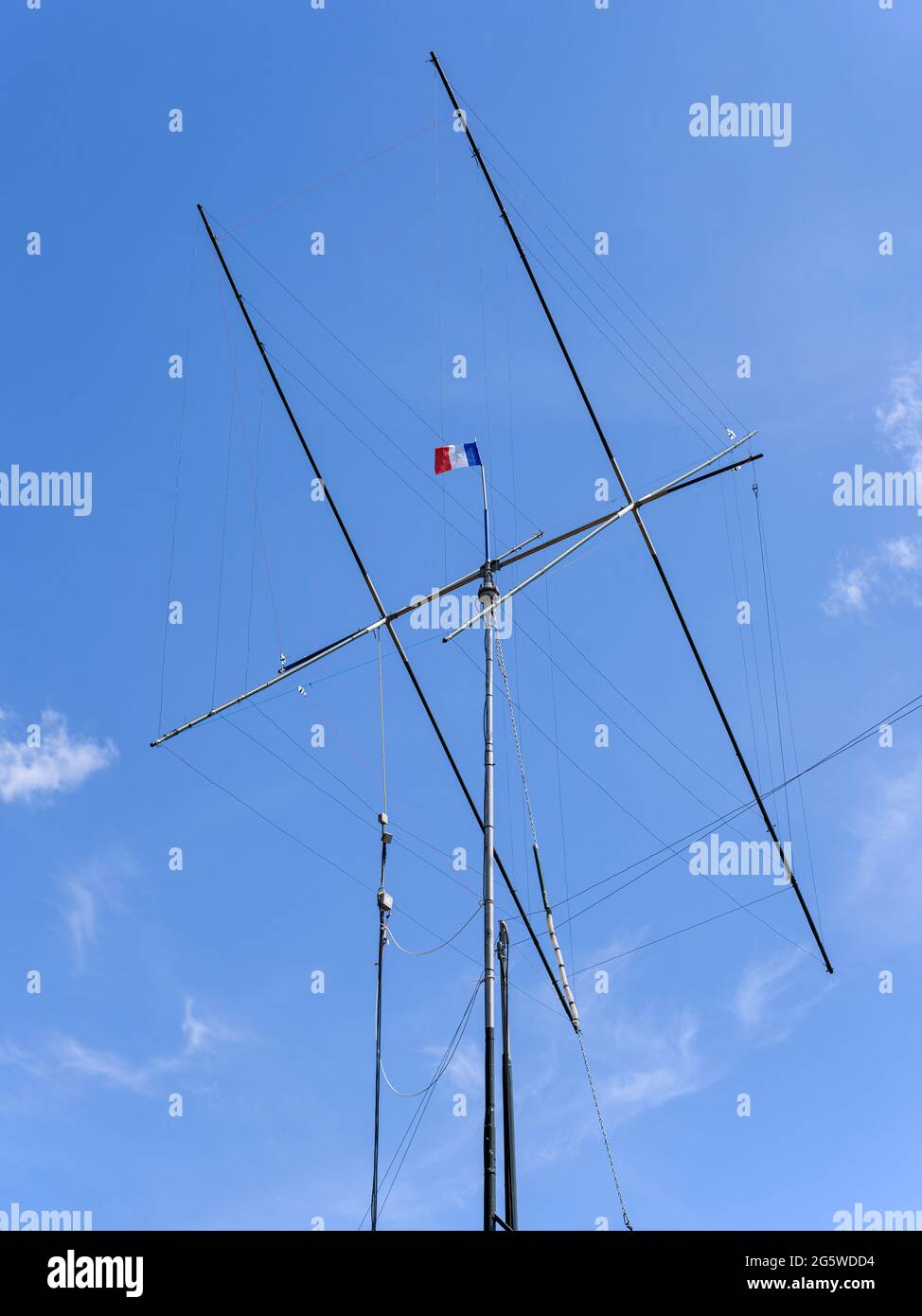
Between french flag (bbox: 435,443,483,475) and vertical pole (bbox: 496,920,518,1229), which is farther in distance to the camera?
french flag (bbox: 435,443,483,475)

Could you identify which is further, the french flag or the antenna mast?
the french flag

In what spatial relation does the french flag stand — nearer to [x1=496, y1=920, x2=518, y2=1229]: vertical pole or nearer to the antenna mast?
the antenna mast

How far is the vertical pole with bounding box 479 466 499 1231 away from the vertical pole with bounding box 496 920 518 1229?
78 cm

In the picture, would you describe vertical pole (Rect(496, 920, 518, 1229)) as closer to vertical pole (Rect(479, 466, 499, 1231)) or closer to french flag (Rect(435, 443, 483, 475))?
vertical pole (Rect(479, 466, 499, 1231))

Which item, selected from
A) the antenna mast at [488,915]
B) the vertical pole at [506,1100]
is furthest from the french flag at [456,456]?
the vertical pole at [506,1100]

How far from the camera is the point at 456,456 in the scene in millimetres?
22609

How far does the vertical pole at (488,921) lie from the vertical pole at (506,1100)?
2.56 feet

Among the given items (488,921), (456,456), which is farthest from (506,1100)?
(456,456)

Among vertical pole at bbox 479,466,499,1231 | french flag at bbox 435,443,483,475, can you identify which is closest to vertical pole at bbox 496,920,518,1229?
vertical pole at bbox 479,466,499,1231

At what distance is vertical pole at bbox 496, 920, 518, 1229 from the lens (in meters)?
16.0

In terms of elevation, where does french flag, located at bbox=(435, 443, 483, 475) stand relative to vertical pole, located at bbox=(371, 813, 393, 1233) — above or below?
above

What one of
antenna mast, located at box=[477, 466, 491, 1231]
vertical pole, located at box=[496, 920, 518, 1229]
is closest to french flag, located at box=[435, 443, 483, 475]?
antenna mast, located at box=[477, 466, 491, 1231]
